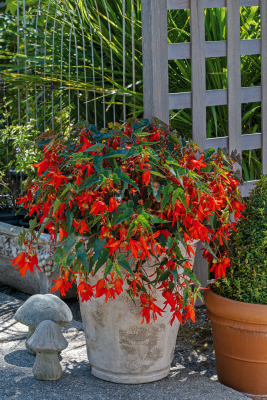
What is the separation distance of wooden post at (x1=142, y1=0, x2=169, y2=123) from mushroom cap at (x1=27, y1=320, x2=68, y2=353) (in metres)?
1.02

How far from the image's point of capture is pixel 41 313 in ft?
6.08

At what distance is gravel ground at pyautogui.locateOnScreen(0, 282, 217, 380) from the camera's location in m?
2.06

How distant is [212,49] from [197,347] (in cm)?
148

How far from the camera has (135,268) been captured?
5.29 feet

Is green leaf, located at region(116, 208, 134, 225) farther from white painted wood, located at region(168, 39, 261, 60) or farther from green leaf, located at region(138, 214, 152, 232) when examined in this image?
white painted wood, located at region(168, 39, 261, 60)

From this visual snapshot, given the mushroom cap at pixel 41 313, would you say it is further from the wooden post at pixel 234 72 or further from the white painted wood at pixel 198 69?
the wooden post at pixel 234 72

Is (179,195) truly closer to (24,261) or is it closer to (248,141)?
(24,261)

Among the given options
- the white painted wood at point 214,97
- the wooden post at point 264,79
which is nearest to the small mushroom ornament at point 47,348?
the white painted wood at point 214,97

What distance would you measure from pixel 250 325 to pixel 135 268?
0.50m

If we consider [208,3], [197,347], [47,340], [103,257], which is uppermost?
[208,3]

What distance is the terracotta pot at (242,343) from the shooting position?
1705 millimetres

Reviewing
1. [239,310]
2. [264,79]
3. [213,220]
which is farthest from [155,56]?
[239,310]

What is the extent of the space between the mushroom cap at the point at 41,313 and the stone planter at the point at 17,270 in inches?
27.3

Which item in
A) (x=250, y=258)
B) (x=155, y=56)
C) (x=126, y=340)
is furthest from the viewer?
(x=155, y=56)
